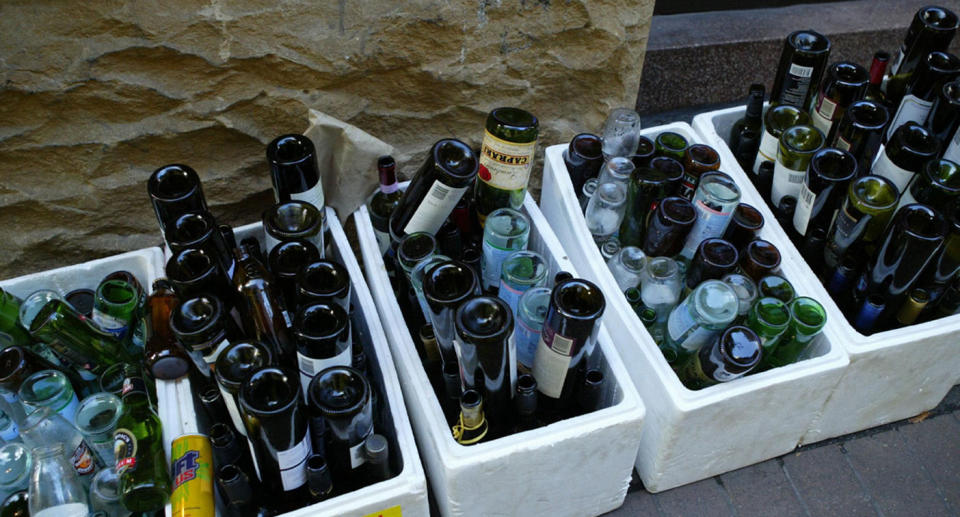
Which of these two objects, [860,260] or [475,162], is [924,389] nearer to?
[860,260]

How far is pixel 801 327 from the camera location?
1.28 meters

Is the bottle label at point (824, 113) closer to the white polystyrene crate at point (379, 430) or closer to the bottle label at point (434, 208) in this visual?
the bottle label at point (434, 208)

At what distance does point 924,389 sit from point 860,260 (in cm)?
36

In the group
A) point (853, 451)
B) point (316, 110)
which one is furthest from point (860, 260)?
point (316, 110)

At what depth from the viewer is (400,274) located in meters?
1.45

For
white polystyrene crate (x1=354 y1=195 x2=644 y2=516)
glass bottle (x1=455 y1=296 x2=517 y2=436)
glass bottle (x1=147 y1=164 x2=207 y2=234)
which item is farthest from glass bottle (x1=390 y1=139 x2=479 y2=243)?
glass bottle (x1=147 y1=164 x2=207 y2=234)

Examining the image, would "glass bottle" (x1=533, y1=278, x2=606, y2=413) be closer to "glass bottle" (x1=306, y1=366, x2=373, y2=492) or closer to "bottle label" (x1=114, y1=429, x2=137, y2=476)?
"glass bottle" (x1=306, y1=366, x2=373, y2=492)

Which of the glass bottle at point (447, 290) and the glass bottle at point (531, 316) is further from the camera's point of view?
the glass bottle at point (531, 316)

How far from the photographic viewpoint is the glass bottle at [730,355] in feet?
3.78

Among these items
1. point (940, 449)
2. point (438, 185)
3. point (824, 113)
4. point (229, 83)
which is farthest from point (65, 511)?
point (940, 449)

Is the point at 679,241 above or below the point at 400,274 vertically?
above

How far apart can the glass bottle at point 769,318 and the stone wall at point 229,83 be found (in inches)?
32.7

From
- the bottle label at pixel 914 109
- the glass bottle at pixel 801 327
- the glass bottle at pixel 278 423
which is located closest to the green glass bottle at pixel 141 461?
the glass bottle at pixel 278 423

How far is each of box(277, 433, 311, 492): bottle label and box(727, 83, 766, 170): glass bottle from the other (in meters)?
1.20
